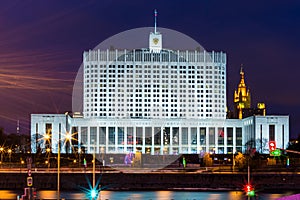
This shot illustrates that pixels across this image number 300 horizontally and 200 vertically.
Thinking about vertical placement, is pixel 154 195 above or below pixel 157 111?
below

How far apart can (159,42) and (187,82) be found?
44.7ft

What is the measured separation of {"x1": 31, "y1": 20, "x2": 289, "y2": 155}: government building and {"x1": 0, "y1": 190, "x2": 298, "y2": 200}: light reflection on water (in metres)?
93.9

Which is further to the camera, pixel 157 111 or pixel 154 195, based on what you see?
pixel 157 111

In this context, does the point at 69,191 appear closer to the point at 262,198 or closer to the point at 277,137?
the point at 262,198

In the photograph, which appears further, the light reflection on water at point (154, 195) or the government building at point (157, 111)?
the government building at point (157, 111)

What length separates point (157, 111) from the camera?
17412 centimetres

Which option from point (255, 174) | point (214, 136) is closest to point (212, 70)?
point (214, 136)

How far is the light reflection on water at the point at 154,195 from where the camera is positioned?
5481 centimetres

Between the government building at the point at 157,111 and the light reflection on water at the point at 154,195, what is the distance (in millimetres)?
93885

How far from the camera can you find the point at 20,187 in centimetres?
6303

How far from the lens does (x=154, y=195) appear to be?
58125 millimetres

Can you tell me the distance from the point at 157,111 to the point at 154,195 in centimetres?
11611

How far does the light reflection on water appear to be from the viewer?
5481cm

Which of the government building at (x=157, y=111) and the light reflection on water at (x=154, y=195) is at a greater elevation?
the government building at (x=157, y=111)
